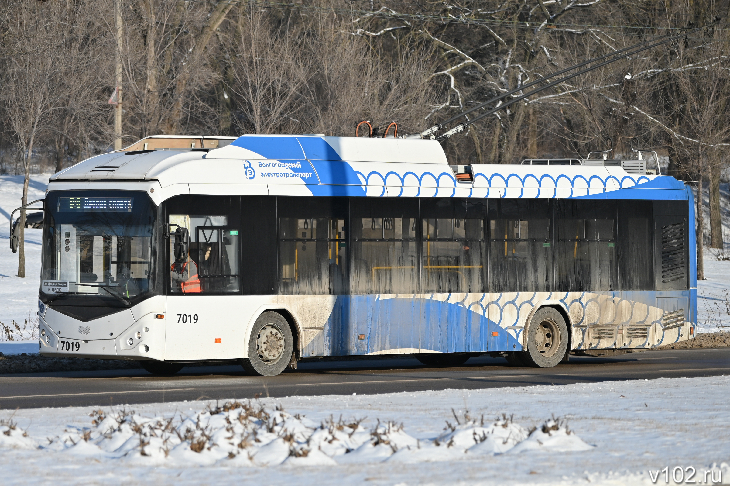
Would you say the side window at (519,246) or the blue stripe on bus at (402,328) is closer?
the blue stripe on bus at (402,328)

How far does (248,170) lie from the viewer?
627 inches

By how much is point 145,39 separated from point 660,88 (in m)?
18.2

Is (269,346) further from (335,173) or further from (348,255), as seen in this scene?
(335,173)

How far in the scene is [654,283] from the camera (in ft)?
62.9

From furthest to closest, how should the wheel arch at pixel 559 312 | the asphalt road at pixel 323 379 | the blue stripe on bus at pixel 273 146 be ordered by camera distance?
1. the wheel arch at pixel 559 312
2. the blue stripe on bus at pixel 273 146
3. the asphalt road at pixel 323 379

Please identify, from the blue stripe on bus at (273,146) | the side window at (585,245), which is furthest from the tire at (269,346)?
the side window at (585,245)

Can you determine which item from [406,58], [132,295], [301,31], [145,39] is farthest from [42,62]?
[132,295]

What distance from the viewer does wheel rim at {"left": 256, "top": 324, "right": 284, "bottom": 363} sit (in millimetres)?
15812

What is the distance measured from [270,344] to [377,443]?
7.52 metres

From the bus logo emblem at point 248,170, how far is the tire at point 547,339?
5.14 m

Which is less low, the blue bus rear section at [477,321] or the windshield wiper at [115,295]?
the windshield wiper at [115,295]

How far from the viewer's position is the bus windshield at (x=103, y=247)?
49.1ft

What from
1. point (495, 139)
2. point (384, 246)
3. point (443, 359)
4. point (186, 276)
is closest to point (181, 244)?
point (186, 276)

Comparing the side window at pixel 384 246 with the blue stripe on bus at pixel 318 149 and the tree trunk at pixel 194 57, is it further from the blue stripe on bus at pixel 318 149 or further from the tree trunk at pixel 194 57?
the tree trunk at pixel 194 57
